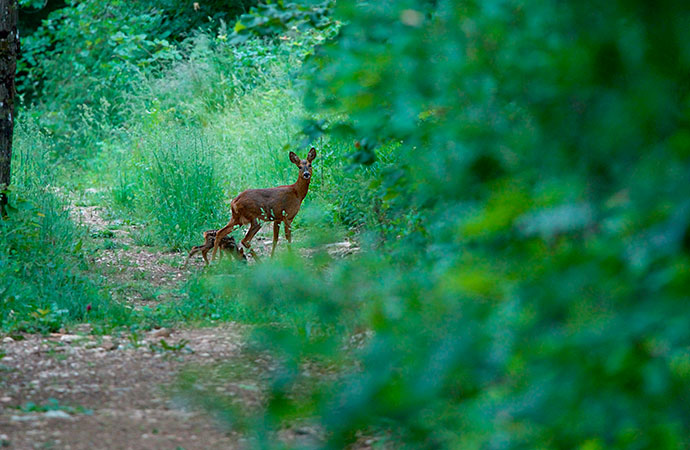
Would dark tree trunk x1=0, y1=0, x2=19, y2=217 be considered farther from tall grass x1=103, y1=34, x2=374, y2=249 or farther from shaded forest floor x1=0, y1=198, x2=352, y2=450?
tall grass x1=103, y1=34, x2=374, y2=249

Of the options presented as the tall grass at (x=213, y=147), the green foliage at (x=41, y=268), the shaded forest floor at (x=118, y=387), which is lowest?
the tall grass at (x=213, y=147)

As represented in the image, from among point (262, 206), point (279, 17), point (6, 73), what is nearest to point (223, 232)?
point (262, 206)

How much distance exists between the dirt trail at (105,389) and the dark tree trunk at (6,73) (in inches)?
89.4

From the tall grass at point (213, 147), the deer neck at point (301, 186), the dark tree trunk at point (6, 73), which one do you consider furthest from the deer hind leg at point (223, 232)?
the dark tree trunk at point (6, 73)

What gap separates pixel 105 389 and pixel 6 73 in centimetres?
393

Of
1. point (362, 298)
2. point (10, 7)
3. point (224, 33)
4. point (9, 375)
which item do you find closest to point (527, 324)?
point (362, 298)

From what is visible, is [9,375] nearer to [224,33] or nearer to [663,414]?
[663,414]

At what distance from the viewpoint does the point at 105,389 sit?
13.9 feet

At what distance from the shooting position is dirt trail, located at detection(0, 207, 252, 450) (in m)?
3.51

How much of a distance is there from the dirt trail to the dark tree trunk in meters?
2.27

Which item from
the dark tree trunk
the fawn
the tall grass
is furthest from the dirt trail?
the fawn

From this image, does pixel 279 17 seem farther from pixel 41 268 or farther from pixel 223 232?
pixel 223 232

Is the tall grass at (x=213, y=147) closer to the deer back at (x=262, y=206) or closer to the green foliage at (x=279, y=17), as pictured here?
the deer back at (x=262, y=206)

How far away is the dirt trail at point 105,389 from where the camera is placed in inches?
138
